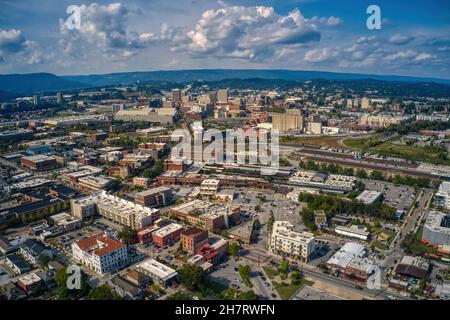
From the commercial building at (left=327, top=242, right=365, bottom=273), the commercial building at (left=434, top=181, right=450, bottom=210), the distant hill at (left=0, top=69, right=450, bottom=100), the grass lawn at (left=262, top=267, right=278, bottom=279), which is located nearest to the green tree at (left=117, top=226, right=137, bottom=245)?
the grass lawn at (left=262, top=267, right=278, bottom=279)

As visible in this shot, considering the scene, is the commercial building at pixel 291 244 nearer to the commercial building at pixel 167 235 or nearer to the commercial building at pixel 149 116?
the commercial building at pixel 167 235

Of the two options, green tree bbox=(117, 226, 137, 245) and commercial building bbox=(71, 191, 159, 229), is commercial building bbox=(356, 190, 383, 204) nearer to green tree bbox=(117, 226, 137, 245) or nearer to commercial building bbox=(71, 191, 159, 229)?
commercial building bbox=(71, 191, 159, 229)

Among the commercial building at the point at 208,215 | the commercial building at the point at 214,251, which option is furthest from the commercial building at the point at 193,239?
the commercial building at the point at 208,215

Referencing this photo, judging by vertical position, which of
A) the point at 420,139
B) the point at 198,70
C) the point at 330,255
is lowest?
the point at 330,255

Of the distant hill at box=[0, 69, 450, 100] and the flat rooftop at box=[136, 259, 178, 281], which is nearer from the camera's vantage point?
the flat rooftop at box=[136, 259, 178, 281]
